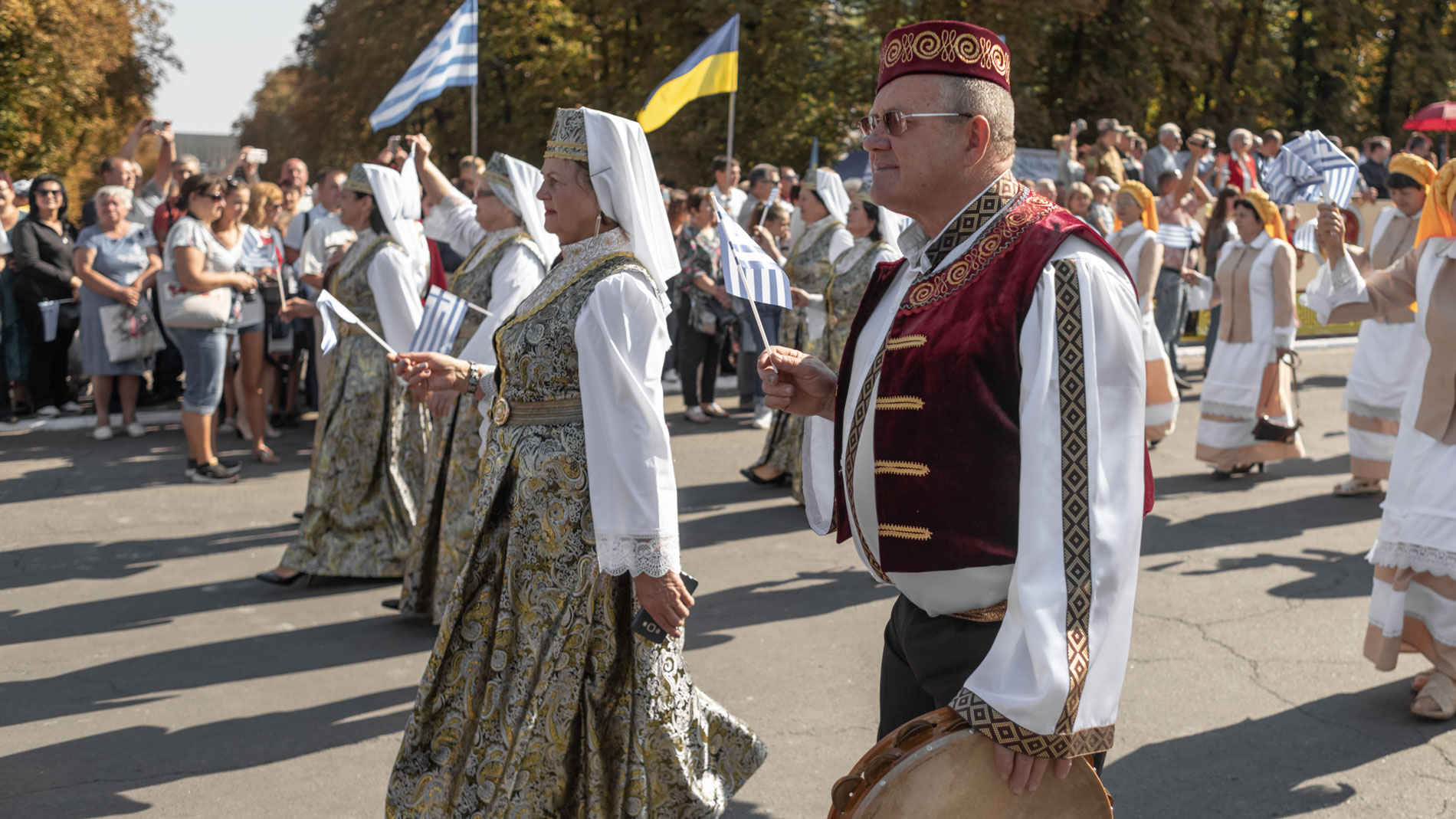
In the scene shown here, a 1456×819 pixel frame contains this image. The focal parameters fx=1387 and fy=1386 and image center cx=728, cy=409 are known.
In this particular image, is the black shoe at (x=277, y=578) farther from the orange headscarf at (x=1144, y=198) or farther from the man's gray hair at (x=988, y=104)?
the orange headscarf at (x=1144, y=198)

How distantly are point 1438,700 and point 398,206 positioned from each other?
195 inches

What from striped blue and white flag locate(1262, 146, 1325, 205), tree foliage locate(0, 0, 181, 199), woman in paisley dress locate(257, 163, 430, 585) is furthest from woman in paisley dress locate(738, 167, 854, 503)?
tree foliage locate(0, 0, 181, 199)

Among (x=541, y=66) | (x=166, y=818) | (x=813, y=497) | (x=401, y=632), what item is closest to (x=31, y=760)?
(x=166, y=818)

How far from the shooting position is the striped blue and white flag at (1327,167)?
19.1 feet

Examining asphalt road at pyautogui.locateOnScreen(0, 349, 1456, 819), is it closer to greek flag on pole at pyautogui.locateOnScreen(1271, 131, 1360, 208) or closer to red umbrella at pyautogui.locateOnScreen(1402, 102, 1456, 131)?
greek flag on pole at pyautogui.locateOnScreen(1271, 131, 1360, 208)

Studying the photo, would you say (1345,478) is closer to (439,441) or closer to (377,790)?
(439,441)

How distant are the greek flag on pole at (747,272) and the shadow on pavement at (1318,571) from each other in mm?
4409

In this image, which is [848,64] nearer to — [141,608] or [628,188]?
[141,608]

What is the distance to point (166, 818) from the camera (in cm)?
429

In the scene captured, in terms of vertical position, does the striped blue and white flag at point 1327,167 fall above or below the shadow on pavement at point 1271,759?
above

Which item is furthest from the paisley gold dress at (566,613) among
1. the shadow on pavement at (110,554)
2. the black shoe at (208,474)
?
the black shoe at (208,474)

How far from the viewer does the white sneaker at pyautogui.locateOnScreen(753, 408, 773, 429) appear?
38.5 ft

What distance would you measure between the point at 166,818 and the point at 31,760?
78cm

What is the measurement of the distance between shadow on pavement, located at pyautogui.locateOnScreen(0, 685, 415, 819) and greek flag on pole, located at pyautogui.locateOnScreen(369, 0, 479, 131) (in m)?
5.32
